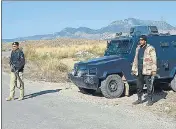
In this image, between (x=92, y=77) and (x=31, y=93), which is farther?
(x=31, y=93)

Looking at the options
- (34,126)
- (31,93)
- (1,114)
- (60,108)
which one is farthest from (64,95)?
(34,126)

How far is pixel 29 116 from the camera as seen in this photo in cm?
1054

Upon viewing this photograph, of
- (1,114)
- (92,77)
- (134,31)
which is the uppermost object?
(134,31)

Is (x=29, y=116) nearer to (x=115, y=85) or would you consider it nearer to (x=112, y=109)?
(x=112, y=109)

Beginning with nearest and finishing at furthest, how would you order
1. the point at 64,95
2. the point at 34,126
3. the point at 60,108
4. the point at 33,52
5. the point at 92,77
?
the point at 34,126
the point at 60,108
the point at 92,77
the point at 64,95
the point at 33,52

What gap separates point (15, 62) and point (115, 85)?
336 cm

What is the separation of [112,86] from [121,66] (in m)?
0.72

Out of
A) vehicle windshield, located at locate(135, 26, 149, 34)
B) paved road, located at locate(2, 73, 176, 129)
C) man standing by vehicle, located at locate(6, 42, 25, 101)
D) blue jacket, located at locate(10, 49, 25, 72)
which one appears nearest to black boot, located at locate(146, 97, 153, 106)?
paved road, located at locate(2, 73, 176, 129)

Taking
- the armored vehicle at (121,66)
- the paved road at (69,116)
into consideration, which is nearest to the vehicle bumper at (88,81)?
the armored vehicle at (121,66)

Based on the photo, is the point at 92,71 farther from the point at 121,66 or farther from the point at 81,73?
the point at 121,66

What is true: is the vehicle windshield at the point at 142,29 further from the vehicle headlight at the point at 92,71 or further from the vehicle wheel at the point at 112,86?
the vehicle headlight at the point at 92,71

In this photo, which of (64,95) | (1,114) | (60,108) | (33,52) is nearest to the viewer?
(1,114)

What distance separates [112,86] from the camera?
13562 mm

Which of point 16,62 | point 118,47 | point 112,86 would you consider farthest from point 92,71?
point 16,62
